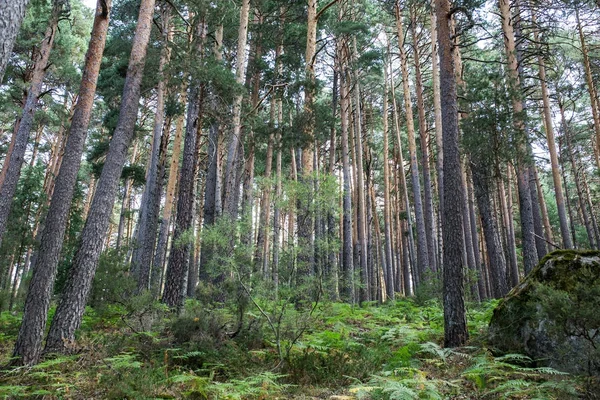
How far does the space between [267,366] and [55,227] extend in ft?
15.7

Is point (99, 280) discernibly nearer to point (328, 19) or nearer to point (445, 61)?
point (445, 61)

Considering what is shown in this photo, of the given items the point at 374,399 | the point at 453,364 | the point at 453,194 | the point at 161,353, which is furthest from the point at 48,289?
the point at 453,194

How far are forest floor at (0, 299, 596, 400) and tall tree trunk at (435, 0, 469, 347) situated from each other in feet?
1.54

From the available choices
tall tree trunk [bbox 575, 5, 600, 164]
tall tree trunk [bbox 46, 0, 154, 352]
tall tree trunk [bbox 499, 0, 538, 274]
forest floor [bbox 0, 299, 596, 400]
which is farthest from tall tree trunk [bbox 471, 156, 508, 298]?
tall tree trunk [bbox 46, 0, 154, 352]

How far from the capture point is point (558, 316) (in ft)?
13.0

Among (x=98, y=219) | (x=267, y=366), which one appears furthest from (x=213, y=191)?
(x=267, y=366)

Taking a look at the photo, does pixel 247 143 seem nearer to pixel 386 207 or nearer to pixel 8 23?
pixel 386 207

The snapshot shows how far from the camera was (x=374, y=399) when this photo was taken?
3.55 m

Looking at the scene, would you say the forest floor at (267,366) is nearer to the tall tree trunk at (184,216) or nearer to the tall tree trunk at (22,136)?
the tall tree trunk at (184,216)

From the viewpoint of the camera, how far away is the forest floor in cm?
389

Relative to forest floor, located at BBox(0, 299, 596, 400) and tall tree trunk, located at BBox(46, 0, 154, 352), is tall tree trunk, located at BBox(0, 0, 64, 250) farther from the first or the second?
tall tree trunk, located at BBox(46, 0, 154, 352)

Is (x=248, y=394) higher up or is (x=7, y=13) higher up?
(x=7, y=13)

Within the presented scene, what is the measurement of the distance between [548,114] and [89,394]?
18408 millimetres

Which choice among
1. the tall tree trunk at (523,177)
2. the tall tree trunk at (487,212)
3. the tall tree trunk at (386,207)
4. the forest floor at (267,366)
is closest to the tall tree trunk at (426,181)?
the tall tree trunk at (487,212)
